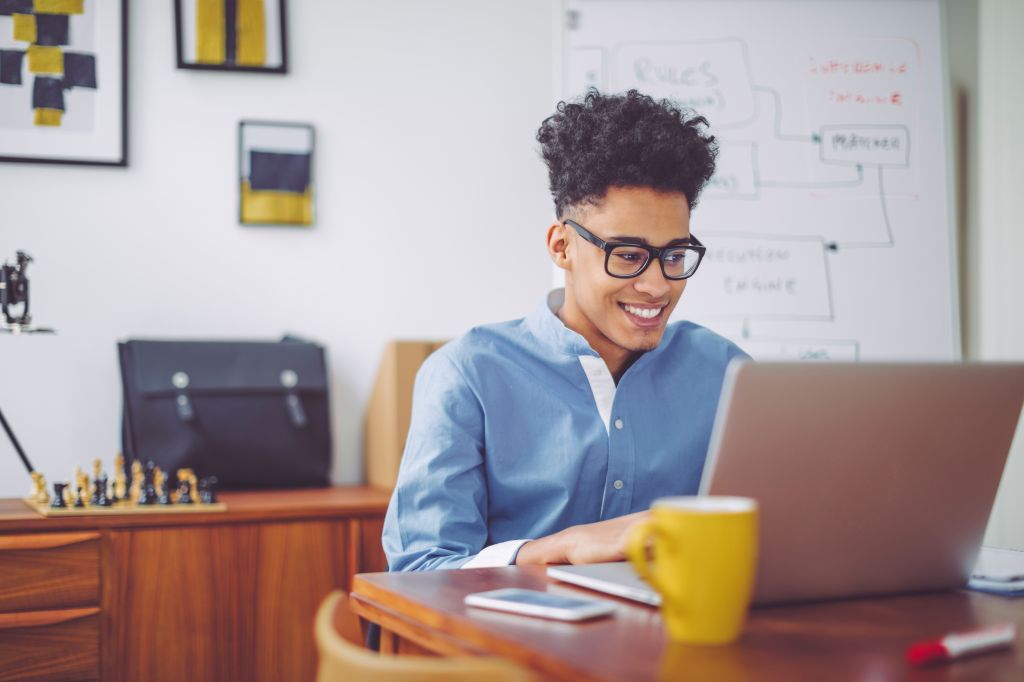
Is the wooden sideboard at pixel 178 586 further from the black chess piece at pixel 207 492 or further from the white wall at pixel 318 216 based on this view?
the white wall at pixel 318 216

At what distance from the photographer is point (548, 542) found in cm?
121

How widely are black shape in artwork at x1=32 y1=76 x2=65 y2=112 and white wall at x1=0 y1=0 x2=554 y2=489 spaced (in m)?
0.15

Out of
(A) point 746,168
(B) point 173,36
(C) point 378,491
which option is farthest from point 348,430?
(A) point 746,168

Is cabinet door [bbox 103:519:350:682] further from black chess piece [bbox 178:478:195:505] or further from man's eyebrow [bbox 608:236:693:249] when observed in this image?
man's eyebrow [bbox 608:236:693:249]

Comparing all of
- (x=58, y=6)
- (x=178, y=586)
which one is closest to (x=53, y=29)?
(x=58, y=6)

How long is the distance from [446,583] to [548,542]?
22 cm

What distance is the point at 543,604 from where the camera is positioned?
0.87m

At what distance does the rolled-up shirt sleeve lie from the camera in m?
1.32

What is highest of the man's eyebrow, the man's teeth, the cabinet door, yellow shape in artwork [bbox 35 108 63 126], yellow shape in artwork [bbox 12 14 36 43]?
yellow shape in artwork [bbox 12 14 36 43]

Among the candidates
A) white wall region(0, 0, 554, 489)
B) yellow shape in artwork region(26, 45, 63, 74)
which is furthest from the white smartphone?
yellow shape in artwork region(26, 45, 63, 74)

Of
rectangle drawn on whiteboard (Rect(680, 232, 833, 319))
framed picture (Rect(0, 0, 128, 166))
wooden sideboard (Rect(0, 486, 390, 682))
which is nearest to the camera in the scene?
wooden sideboard (Rect(0, 486, 390, 682))

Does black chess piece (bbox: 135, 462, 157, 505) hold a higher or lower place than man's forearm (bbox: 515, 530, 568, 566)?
lower

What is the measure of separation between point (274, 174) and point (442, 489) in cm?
149

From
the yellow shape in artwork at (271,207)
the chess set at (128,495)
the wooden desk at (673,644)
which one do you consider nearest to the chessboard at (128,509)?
the chess set at (128,495)
